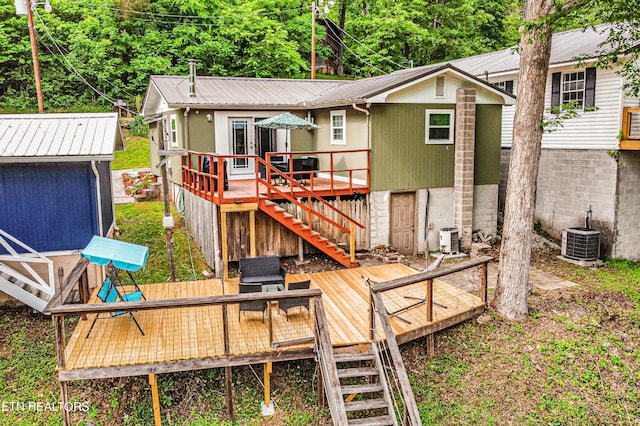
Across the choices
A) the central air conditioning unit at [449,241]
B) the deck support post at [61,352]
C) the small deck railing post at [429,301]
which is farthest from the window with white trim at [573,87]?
the deck support post at [61,352]

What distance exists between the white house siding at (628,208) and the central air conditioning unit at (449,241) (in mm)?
4195

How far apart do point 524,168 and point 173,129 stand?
11604 millimetres

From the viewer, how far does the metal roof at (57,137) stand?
934 cm

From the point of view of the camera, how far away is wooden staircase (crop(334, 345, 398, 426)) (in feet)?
22.8

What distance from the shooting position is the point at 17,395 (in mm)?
7668

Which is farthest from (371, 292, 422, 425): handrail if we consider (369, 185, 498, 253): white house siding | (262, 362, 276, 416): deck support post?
(369, 185, 498, 253): white house siding

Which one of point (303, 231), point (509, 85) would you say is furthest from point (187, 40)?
point (303, 231)

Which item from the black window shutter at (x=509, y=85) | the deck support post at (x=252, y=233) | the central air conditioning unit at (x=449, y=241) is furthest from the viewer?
the black window shutter at (x=509, y=85)

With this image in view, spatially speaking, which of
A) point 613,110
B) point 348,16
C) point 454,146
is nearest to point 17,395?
point 454,146

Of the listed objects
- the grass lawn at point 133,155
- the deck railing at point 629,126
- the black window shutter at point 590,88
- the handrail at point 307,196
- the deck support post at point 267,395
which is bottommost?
the deck support post at point 267,395

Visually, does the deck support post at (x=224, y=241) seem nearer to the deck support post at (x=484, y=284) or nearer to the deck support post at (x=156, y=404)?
the deck support post at (x=156, y=404)

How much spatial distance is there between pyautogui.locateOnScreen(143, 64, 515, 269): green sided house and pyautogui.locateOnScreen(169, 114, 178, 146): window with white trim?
0.31 metres

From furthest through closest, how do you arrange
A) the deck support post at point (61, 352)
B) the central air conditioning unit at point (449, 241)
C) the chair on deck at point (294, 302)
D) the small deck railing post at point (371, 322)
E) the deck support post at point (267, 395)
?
the central air conditioning unit at point (449, 241) → the chair on deck at point (294, 302) → the small deck railing post at point (371, 322) → the deck support post at point (267, 395) → the deck support post at point (61, 352)

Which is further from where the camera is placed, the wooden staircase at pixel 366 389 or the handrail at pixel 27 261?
the handrail at pixel 27 261
